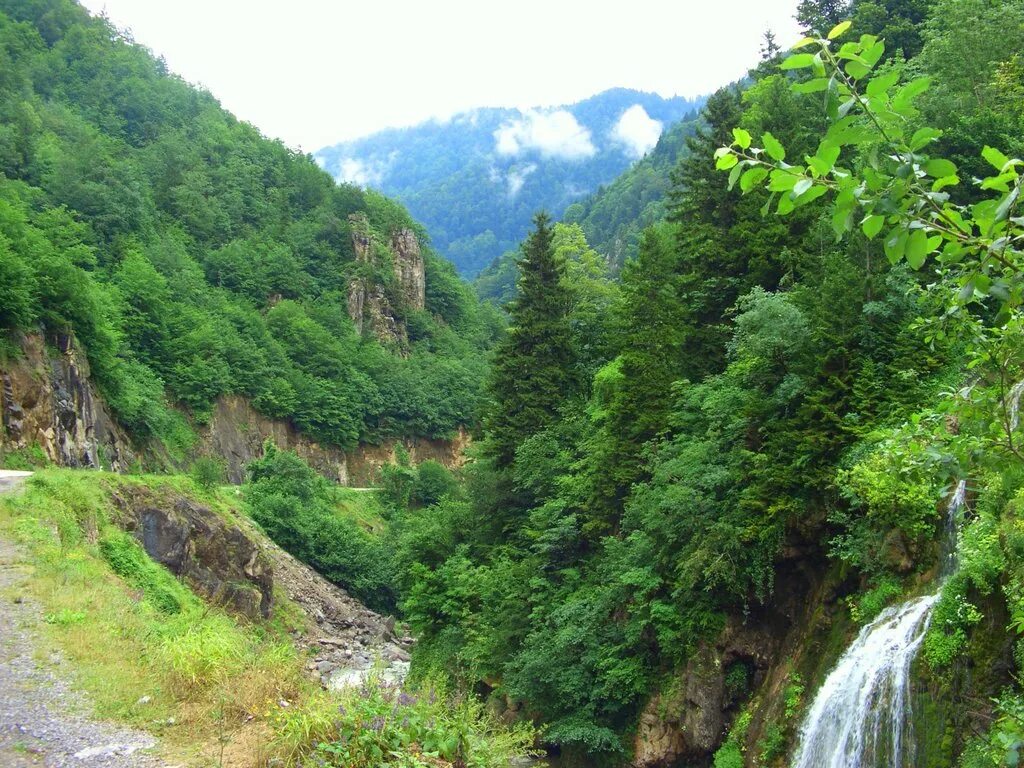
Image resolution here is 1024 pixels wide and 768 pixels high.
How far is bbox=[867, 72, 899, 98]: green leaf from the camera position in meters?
2.27

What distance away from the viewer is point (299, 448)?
189ft

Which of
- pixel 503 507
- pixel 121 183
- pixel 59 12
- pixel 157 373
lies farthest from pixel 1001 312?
pixel 59 12

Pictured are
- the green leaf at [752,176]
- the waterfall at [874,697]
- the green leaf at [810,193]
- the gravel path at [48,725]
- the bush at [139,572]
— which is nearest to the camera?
the green leaf at [810,193]

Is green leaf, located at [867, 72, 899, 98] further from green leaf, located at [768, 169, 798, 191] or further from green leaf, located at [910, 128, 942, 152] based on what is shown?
green leaf, located at [768, 169, 798, 191]

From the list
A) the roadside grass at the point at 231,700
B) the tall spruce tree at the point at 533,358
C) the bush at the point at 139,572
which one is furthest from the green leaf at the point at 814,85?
the tall spruce tree at the point at 533,358

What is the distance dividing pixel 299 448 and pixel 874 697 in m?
52.1

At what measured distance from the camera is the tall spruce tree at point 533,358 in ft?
83.0

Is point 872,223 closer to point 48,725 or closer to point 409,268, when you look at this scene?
point 48,725

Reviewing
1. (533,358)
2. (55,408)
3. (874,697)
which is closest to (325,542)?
(55,408)

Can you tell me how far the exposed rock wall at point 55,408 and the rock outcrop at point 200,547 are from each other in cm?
Result: 608

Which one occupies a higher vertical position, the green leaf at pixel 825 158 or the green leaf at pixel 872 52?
the green leaf at pixel 872 52

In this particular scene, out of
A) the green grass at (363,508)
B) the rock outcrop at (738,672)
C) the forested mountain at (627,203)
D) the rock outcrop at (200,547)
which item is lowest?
the green grass at (363,508)

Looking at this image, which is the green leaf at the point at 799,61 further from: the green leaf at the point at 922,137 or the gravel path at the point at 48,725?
the gravel path at the point at 48,725

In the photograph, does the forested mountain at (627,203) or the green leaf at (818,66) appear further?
the forested mountain at (627,203)
